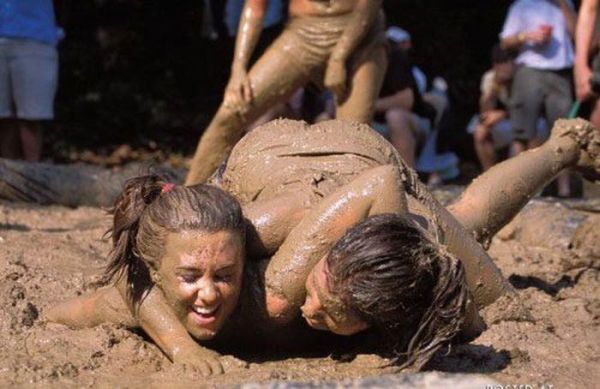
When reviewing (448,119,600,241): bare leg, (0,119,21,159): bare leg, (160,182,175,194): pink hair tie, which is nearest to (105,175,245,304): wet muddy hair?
(160,182,175,194): pink hair tie

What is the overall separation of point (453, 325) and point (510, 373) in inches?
12.3

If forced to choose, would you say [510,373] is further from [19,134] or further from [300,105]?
[300,105]

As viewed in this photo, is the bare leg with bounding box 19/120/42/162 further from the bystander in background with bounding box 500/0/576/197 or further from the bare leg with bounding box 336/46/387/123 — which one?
the bystander in background with bounding box 500/0/576/197

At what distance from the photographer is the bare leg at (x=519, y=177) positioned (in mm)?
5219

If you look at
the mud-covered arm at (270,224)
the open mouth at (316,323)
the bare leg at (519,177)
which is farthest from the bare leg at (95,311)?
the bare leg at (519,177)

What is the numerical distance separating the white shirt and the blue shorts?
3223 millimetres

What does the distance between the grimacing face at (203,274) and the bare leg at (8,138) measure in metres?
4.13

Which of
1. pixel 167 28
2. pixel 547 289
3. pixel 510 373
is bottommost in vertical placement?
pixel 167 28

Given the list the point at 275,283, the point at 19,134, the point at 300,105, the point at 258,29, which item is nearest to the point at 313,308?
the point at 275,283

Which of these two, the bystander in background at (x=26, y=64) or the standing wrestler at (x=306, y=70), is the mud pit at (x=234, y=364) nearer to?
the standing wrestler at (x=306, y=70)

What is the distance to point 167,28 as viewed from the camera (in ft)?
38.6

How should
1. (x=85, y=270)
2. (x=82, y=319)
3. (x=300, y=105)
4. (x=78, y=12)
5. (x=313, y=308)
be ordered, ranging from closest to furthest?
(x=313, y=308) < (x=82, y=319) < (x=85, y=270) < (x=300, y=105) < (x=78, y=12)

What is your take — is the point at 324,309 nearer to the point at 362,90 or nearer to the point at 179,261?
the point at 179,261

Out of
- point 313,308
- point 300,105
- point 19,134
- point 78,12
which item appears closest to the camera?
point 313,308
